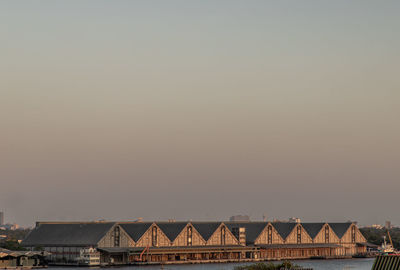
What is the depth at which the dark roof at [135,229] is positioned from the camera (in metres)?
185

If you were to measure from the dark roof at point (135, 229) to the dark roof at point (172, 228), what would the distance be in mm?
5167

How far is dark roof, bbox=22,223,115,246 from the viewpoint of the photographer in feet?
598

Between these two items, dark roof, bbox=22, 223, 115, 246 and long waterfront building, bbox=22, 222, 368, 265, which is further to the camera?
dark roof, bbox=22, 223, 115, 246

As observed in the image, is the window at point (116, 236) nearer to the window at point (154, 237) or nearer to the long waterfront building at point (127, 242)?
the long waterfront building at point (127, 242)

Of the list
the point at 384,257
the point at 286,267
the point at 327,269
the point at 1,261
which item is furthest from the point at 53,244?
the point at 384,257

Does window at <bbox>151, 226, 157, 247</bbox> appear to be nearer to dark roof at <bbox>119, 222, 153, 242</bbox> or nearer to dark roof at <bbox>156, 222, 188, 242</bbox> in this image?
dark roof at <bbox>119, 222, 153, 242</bbox>

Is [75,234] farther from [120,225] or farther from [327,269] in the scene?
[327,269]

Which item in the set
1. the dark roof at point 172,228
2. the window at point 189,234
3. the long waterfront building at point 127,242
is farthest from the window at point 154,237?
the window at point 189,234

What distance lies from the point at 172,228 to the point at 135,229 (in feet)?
34.0

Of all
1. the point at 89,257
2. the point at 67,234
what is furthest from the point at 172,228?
the point at 89,257

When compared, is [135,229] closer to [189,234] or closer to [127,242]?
[127,242]

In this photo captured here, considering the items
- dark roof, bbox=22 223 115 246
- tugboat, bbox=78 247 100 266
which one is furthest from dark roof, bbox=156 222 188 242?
tugboat, bbox=78 247 100 266

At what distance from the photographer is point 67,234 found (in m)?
187

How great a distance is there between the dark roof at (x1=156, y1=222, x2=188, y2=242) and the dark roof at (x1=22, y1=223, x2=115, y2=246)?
44.7 feet
